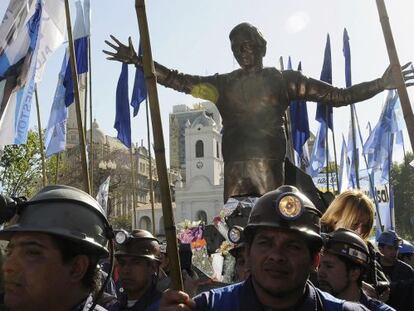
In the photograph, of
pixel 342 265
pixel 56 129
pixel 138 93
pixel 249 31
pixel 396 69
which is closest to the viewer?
pixel 342 265

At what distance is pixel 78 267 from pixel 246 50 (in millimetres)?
4095

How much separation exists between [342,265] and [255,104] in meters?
2.84

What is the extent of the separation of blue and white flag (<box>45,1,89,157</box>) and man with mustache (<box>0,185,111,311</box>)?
921 centimetres

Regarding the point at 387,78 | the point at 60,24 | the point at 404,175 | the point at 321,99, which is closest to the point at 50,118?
the point at 60,24

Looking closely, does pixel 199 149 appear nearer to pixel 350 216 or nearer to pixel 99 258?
pixel 350 216

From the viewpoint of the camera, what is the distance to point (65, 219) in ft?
7.75

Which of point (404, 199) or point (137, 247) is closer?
point (137, 247)

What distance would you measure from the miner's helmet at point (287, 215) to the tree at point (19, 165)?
2626cm

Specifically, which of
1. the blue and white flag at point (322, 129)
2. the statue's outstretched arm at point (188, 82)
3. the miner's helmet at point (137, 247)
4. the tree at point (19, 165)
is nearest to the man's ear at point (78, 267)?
the miner's helmet at point (137, 247)

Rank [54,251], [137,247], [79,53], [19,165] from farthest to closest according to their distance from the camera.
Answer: [19,165], [79,53], [137,247], [54,251]

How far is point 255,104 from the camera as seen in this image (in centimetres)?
620

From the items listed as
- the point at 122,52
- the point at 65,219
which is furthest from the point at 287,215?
the point at 122,52

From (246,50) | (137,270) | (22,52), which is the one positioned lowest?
(137,270)

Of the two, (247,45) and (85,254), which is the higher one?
(247,45)
